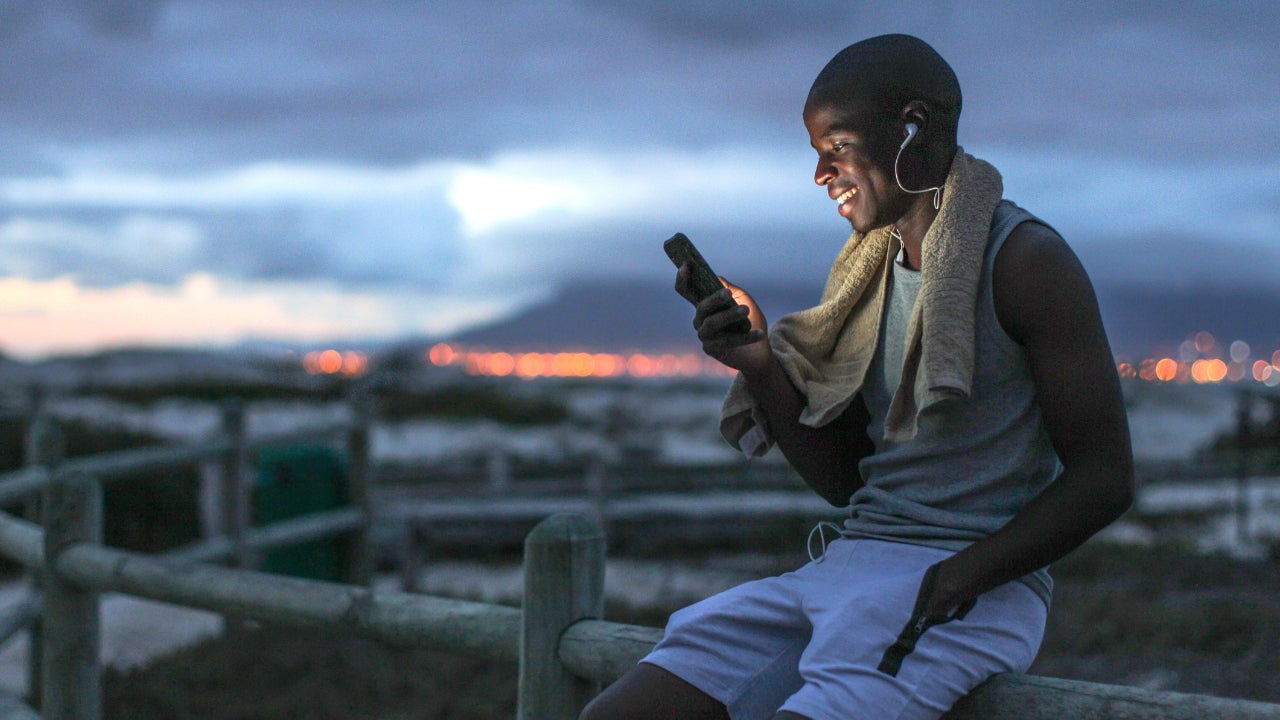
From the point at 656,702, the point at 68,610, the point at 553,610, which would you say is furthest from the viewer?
the point at 68,610

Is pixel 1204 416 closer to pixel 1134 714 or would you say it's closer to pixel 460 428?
pixel 460 428

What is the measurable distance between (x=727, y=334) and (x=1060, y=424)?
1.54 feet

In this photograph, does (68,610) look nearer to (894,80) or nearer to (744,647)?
(744,647)

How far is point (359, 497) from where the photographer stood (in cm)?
678

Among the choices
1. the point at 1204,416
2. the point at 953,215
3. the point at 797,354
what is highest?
the point at 953,215

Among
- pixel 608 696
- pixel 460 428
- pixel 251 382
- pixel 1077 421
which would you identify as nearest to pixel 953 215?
pixel 1077 421

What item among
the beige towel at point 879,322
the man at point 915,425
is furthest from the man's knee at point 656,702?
the beige towel at point 879,322

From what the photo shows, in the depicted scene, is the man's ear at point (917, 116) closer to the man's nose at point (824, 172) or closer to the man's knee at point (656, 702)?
the man's nose at point (824, 172)

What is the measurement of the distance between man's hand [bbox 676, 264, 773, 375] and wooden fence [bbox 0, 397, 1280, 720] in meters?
0.52

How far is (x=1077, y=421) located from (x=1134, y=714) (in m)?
0.38

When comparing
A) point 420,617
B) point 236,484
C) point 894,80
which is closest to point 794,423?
point 894,80

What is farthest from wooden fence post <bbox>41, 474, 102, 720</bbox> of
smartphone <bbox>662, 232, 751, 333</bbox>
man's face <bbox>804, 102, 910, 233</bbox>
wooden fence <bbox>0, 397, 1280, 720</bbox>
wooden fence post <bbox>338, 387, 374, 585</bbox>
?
wooden fence post <bbox>338, 387, 374, 585</bbox>

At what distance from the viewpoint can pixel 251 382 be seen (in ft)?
130

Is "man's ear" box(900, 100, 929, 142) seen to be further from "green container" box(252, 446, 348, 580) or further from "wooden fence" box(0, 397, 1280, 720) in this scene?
"green container" box(252, 446, 348, 580)
